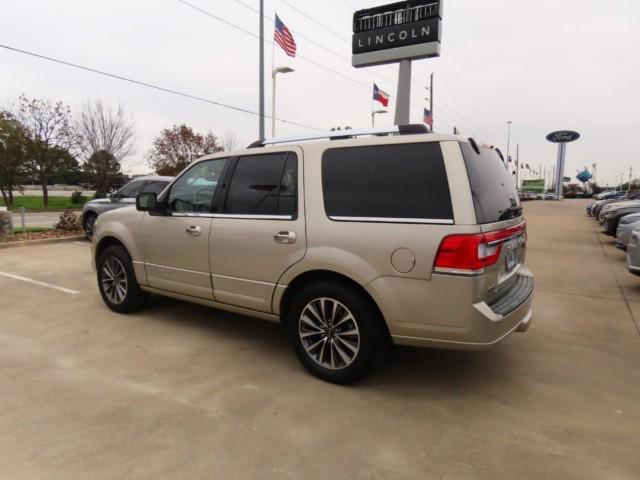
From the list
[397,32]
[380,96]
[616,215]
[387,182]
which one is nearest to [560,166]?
[380,96]

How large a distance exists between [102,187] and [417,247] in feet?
102

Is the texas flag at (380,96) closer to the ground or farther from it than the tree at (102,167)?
farther from it

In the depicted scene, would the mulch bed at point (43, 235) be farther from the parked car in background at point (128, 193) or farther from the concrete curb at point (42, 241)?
the parked car in background at point (128, 193)

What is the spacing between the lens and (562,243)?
12281 mm

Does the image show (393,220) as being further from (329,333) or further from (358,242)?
(329,333)

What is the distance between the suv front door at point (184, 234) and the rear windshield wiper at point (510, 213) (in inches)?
99.3

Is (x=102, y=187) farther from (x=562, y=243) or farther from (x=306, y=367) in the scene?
(x=306, y=367)

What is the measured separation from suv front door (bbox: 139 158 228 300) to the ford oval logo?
70.4 m

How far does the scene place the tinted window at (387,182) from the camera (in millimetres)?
2828

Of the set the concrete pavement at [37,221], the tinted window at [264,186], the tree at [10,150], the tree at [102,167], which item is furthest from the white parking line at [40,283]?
the tree at [102,167]

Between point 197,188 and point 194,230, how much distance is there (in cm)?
46

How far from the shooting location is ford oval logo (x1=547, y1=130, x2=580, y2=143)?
61.6 meters

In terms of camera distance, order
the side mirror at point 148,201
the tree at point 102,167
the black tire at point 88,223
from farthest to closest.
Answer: the tree at point 102,167 → the black tire at point 88,223 → the side mirror at point 148,201

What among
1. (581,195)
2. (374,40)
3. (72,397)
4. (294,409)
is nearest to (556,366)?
(294,409)
